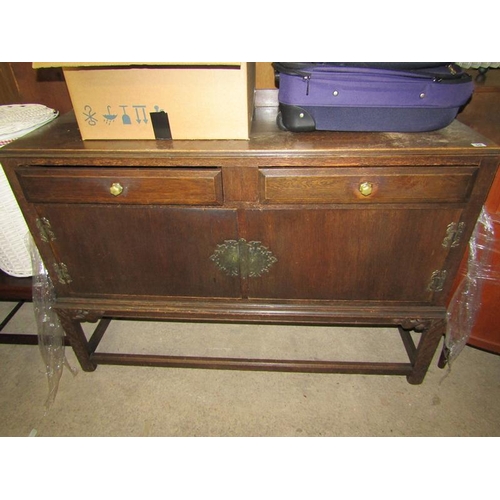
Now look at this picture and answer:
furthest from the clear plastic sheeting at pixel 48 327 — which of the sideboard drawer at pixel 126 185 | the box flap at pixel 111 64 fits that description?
the box flap at pixel 111 64

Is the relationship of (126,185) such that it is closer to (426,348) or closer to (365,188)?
(365,188)

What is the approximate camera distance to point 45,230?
44.2 inches

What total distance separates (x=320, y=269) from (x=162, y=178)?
612 mm

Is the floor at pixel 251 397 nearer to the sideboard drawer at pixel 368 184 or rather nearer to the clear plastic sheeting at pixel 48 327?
the clear plastic sheeting at pixel 48 327

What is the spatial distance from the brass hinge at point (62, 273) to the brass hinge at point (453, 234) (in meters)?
1.34

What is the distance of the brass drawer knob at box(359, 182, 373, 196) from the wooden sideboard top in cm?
9

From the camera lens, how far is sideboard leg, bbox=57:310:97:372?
4.33 feet

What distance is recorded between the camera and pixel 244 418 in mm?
1328

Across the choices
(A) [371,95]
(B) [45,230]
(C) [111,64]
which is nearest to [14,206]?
(B) [45,230]

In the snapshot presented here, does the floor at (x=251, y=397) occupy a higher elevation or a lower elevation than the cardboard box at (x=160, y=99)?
lower

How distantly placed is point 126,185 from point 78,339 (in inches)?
31.3

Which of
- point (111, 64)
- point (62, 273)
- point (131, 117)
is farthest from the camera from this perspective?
point (62, 273)

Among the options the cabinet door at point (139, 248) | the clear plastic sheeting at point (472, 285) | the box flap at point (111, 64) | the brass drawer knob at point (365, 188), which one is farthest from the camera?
the clear plastic sheeting at point (472, 285)

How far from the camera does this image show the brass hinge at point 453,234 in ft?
3.38
